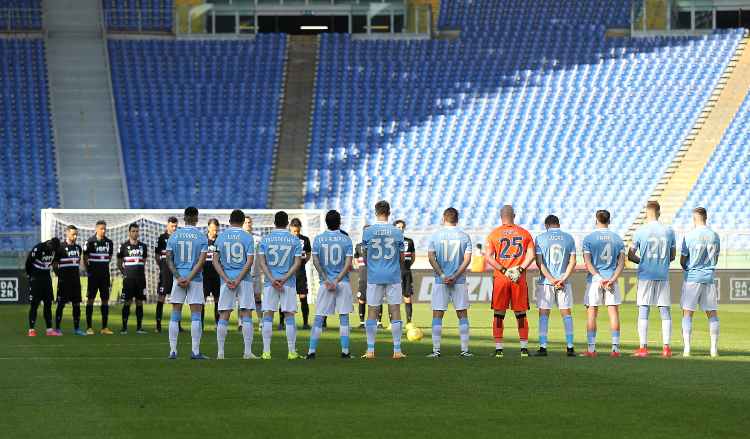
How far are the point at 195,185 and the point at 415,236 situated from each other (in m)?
9.25

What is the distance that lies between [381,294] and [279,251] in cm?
151

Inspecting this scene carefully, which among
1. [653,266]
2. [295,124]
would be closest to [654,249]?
[653,266]

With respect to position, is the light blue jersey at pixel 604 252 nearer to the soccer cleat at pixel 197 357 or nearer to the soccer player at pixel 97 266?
the soccer cleat at pixel 197 357

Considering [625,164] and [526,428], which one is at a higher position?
[625,164]

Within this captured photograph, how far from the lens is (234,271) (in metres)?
17.0

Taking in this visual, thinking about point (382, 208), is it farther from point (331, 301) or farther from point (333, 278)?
point (331, 301)

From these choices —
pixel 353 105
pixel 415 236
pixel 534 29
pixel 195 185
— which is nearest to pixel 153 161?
pixel 195 185

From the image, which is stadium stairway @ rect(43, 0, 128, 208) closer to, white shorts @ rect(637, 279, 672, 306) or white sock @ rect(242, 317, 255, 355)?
white sock @ rect(242, 317, 255, 355)

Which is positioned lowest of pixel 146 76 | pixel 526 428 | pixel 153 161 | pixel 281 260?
pixel 526 428

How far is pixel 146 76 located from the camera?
47469 millimetres

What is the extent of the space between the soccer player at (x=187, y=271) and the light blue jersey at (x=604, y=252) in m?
5.32

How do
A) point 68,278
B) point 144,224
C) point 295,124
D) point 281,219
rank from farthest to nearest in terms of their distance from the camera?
point 295,124
point 144,224
point 68,278
point 281,219

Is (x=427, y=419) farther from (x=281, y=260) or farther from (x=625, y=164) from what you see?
(x=625, y=164)

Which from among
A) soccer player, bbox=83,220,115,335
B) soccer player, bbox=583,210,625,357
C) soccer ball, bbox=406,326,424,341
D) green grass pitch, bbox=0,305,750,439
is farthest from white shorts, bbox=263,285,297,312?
soccer player, bbox=83,220,115,335
